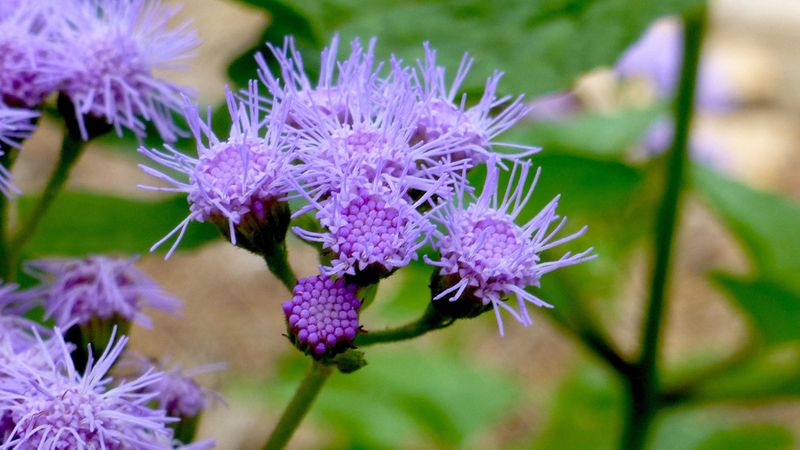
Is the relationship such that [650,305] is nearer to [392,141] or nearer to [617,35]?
[617,35]

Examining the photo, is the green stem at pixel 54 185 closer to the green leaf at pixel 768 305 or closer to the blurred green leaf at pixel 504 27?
the blurred green leaf at pixel 504 27

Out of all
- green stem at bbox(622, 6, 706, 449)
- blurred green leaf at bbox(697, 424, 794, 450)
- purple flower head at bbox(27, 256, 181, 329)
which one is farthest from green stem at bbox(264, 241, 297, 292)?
blurred green leaf at bbox(697, 424, 794, 450)

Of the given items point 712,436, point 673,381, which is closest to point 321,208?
point 673,381

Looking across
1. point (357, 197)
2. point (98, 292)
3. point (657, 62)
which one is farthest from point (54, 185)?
point (657, 62)

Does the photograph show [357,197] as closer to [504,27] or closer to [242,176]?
[242,176]

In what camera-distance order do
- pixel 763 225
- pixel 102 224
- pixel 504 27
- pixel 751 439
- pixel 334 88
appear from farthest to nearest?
pixel 751 439
pixel 763 225
pixel 102 224
pixel 504 27
pixel 334 88

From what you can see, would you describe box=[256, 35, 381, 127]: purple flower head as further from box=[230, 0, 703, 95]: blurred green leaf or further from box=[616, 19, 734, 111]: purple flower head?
box=[616, 19, 734, 111]: purple flower head
